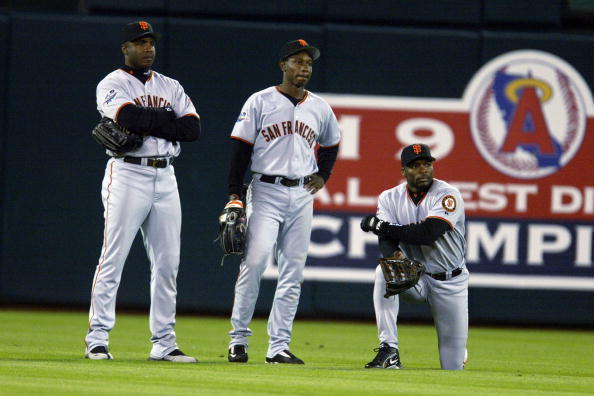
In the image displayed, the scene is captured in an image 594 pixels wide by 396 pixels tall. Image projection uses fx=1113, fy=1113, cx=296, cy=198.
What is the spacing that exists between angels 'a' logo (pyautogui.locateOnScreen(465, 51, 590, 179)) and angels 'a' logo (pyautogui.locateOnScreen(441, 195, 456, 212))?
3.73 metres

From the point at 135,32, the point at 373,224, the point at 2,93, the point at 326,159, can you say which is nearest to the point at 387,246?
the point at 373,224

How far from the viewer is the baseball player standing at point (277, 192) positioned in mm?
6359

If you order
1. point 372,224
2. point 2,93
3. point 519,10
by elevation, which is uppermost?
point 519,10

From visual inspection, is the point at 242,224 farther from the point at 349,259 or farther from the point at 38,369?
the point at 349,259

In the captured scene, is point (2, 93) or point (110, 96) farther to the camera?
point (2, 93)

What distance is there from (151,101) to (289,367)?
5.45ft

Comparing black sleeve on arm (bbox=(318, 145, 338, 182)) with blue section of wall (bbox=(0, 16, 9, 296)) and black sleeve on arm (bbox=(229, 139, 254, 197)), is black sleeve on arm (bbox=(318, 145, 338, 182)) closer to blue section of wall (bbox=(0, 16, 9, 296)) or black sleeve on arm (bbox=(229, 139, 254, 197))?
black sleeve on arm (bbox=(229, 139, 254, 197))

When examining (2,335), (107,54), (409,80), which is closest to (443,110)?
(409,80)

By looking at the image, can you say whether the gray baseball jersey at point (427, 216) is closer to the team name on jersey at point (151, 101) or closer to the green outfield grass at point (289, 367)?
the green outfield grass at point (289, 367)

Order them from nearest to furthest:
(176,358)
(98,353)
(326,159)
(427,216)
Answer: (98,353) < (176,358) < (427,216) < (326,159)

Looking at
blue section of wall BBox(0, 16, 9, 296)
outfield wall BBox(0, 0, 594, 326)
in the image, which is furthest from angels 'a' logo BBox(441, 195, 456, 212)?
blue section of wall BBox(0, 16, 9, 296)

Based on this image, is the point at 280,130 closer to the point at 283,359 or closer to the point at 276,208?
the point at 276,208

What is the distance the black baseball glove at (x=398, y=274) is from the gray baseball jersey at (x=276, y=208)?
1.85ft

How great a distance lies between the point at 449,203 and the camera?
21.1 feet
